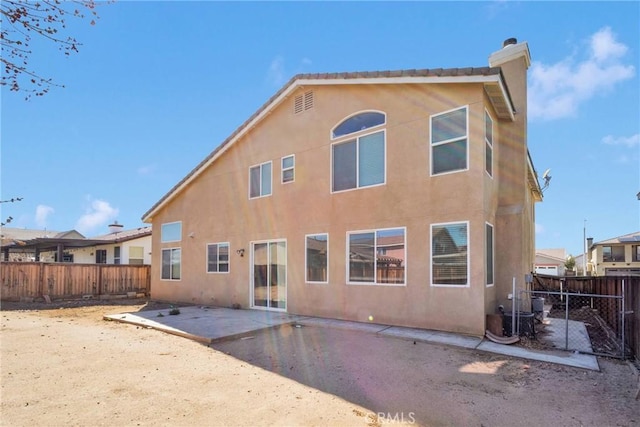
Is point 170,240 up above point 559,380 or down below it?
above

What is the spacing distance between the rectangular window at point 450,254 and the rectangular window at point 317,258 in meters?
3.09

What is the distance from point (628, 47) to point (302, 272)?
10.1 m

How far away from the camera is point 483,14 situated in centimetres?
928

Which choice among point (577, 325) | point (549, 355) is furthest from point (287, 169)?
point (577, 325)

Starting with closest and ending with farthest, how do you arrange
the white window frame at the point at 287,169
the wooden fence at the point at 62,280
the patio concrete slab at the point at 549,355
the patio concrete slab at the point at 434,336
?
the patio concrete slab at the point at 549,355
the patio concrete slab at the point at 434,336
the white window frame at the point at 287,169
the wooden fence at the point at 62,280

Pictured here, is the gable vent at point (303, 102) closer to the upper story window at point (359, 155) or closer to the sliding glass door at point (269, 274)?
the upper story window at point (359, 155)

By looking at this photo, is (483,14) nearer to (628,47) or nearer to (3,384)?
(628,47)

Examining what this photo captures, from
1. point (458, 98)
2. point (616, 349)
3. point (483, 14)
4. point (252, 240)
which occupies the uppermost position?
point (483, 14)

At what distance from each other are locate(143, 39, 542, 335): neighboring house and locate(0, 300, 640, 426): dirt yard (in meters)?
1.70

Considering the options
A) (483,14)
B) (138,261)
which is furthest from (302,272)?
(138,261)

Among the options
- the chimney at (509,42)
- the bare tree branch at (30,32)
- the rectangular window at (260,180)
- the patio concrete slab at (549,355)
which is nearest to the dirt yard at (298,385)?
the patio concrete slab at (549,355)

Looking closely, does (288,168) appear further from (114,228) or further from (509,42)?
(114,228)

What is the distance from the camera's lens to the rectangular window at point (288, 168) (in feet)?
37.6

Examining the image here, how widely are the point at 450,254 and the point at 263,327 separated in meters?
4.76
